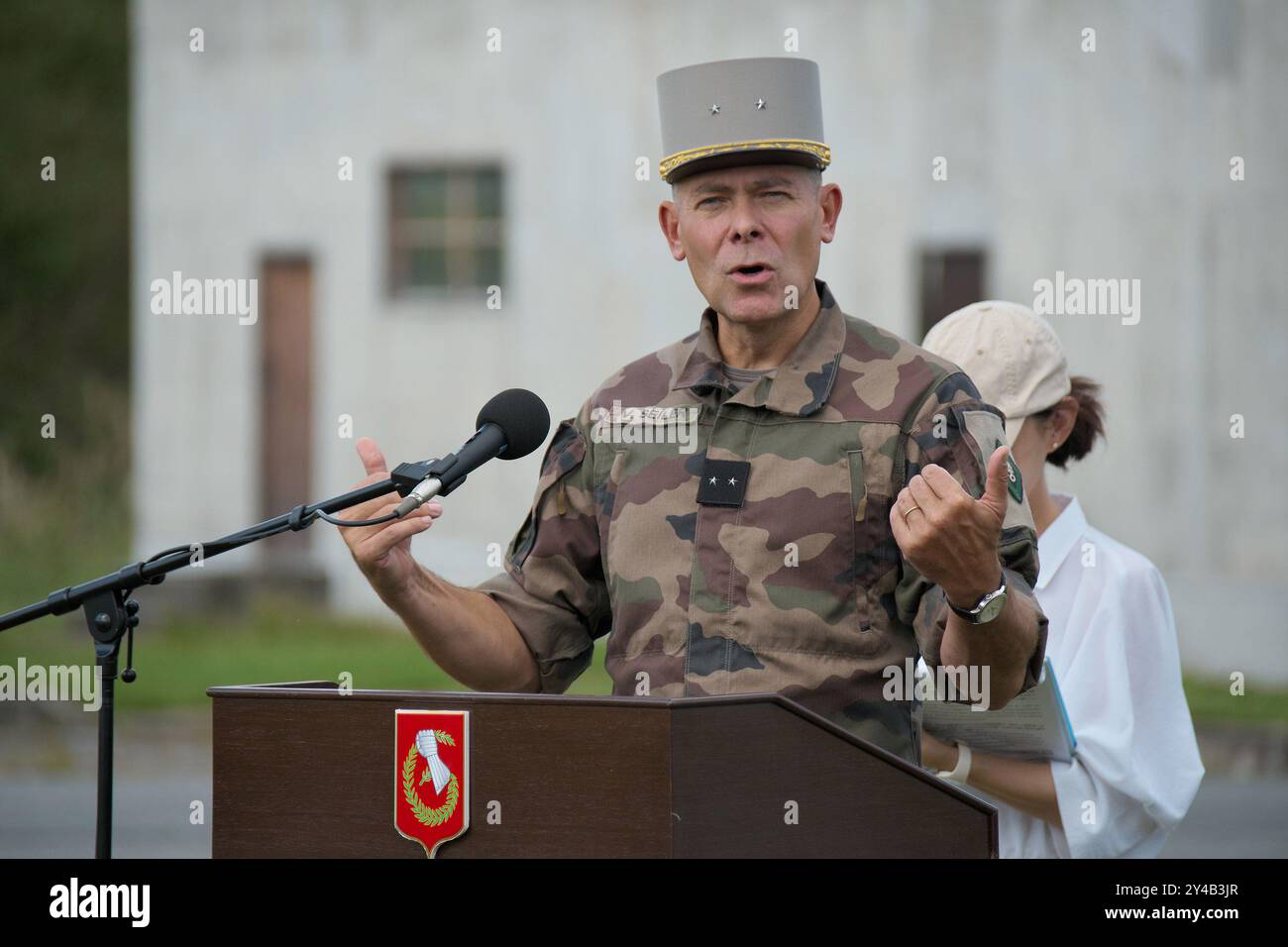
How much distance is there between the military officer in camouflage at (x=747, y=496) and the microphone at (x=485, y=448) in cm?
19

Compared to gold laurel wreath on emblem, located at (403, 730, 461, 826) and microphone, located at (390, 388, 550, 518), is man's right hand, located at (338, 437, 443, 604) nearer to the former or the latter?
microphone, located at (390, 388, 550, 518)

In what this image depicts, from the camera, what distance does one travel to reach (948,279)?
1376cm

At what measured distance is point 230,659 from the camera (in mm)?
13141

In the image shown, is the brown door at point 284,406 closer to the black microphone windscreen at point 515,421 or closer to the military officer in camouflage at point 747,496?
the military officer in camouflage at point 747,496

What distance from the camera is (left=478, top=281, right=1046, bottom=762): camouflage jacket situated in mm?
3271

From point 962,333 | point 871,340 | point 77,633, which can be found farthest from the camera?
point 77,633

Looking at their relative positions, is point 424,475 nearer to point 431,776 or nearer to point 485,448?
point 485,448

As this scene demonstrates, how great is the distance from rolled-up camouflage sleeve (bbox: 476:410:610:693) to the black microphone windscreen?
1.61ft

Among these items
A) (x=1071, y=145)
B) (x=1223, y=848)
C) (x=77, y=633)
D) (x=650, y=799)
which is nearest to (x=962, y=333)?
(x=650, y=799)

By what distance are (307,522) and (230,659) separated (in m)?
10.6

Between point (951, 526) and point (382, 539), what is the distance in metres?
1.04

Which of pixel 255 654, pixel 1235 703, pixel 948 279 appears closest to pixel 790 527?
pixel 1235 703

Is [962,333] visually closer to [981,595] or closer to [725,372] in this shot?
[725,372]

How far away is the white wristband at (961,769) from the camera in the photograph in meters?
3.83
